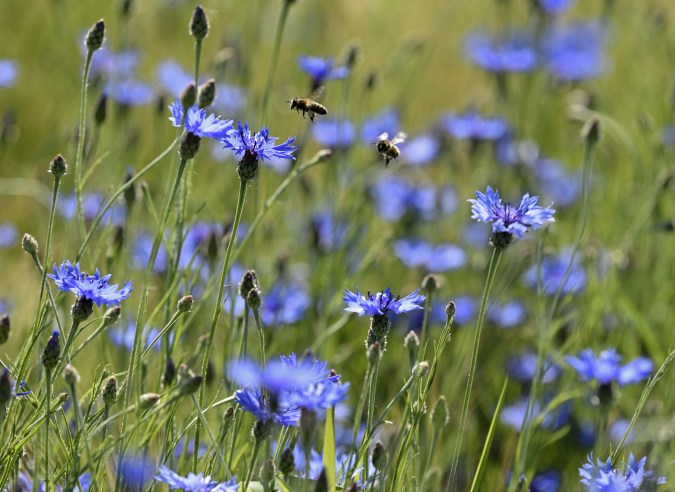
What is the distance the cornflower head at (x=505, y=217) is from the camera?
1264 mm

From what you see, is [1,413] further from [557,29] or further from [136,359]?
[557,29]

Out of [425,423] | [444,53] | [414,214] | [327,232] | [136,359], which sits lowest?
[136,359]

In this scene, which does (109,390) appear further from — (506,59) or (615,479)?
(506,59)

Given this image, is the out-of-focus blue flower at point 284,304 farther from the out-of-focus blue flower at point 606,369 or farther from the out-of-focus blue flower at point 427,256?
the out-of-focus blue flower at point 606,369

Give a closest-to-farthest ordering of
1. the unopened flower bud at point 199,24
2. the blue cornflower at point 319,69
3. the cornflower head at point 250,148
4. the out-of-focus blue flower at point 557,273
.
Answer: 1. the cornflower head at point 250,148
2. the unopened flower bud at point 199,24
3. the blue cornflower at point 319,69
4. the out-of-focus blue flower at point 557,273

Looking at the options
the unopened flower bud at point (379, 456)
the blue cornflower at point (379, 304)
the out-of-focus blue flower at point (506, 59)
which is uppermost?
the out-of-focus blue flower at point (506, 59)

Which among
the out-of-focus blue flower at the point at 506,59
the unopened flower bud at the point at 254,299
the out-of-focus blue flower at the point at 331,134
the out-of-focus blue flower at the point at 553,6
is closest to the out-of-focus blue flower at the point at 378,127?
the out-of-focus blue flower at the point at 331,134

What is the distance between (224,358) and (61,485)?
475 mm

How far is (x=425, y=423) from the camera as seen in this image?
6.54 feet

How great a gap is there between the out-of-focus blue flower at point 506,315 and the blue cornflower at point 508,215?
129cm

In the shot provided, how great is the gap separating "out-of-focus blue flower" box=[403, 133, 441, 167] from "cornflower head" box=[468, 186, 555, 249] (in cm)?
183

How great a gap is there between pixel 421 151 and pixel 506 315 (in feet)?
2.93

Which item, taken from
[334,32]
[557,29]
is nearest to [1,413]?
[334,32]

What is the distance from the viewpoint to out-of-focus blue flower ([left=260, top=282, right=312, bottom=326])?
7.32 ft
